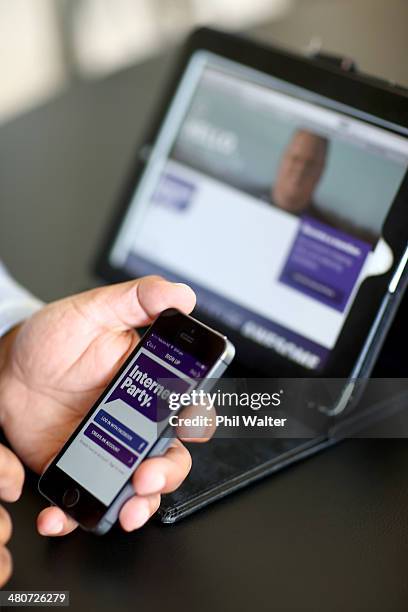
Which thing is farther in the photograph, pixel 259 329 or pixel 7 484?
pixel 259 329

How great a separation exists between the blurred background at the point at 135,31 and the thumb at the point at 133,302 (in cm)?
71

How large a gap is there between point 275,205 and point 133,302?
0.67ft

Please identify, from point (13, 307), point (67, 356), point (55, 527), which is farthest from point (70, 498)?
point (13, 307)

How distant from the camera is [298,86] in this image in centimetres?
68

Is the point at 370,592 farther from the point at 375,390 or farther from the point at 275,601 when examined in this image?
the point at 375,390

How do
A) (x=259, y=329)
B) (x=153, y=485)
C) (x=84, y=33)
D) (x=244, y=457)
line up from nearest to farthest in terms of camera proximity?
(x=153, y=485) < (x=244, y=457) < (x=259, y=329) < (x=84, y=33)

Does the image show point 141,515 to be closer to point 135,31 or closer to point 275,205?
point 275,205

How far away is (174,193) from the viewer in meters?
0.74

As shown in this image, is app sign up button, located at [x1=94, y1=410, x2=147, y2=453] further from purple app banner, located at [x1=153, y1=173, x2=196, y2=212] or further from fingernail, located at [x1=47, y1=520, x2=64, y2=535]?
purple app banner, located at [x1=153, y1=173, x2=196, y2=212]

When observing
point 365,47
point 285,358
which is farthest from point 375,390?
point 365,47

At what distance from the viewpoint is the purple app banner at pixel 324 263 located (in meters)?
0.63

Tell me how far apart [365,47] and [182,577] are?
94 cm

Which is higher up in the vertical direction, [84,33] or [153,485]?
[84,33]

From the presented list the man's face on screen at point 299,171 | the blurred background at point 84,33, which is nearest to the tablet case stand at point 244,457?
the man's face on screen at point 299,171
